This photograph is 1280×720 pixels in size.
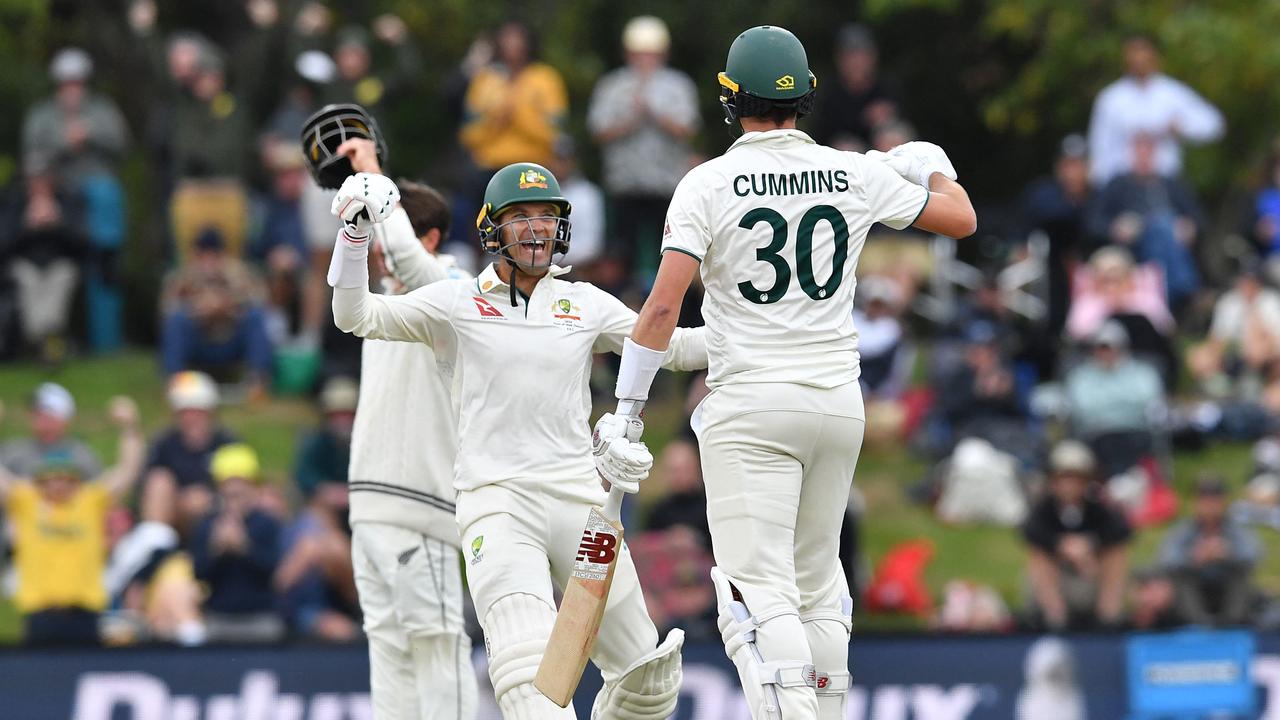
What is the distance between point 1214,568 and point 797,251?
7605 mm

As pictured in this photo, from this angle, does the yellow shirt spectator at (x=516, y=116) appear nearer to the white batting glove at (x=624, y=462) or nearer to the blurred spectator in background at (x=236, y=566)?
the blurred spectator in background at (x=236, y=566)

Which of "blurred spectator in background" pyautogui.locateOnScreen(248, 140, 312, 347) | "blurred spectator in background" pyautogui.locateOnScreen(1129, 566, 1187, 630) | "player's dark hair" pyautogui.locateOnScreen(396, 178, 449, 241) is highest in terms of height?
"blurred spectator in background" pyautogui.locateOnScreen(248, 140, 312, 347)

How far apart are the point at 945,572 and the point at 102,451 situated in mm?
7051

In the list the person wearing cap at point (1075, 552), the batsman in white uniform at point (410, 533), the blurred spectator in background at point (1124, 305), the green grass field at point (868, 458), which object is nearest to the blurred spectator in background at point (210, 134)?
the green grass field at point (868, 458)

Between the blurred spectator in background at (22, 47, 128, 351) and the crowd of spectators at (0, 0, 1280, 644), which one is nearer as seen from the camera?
the crowd of spectators at (0, 0, 1280, 644)

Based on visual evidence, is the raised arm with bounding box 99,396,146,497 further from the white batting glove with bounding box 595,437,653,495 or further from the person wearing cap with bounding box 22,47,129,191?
the white batting glove with bounding box 595,437,653,495

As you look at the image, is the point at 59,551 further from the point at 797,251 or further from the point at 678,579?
the point at 797,251

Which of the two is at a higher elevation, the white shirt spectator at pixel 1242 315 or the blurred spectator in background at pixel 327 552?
the white shirt spectator at pixel 1242 315

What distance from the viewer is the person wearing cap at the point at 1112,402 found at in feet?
52.9

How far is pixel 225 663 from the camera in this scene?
11492mm

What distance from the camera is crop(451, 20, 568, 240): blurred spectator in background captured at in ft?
53.4

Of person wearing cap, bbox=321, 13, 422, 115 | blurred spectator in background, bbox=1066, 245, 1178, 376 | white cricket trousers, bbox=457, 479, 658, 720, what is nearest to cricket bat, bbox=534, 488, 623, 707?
white cricket trousers, bbox=457, 479, 658, 720

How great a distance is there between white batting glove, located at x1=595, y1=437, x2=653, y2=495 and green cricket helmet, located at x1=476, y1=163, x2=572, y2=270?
1.01 metres

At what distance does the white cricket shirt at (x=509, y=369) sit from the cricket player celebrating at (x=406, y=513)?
0.64 metres
